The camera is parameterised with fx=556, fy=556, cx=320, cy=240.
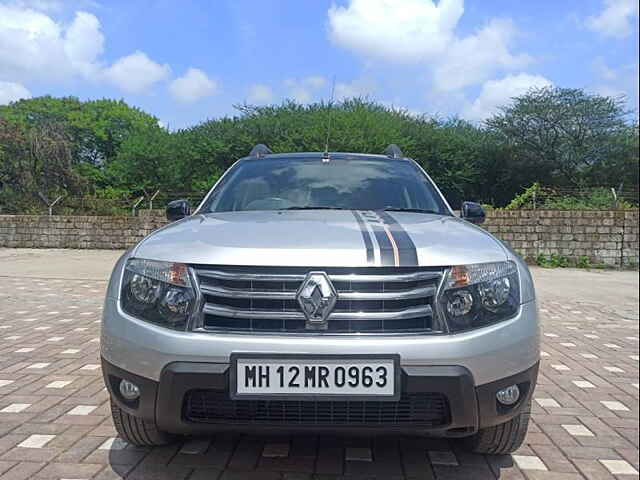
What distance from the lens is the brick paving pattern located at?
2521 mm

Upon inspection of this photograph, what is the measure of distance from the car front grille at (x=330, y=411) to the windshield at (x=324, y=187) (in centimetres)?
142

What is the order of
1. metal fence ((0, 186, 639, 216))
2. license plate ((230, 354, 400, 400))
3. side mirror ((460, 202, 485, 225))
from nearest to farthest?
license plate ((230, 354, 400, 400)), side mirror ((460, 202, 485, 225)), metal fence ((0, 186, 639, 216))

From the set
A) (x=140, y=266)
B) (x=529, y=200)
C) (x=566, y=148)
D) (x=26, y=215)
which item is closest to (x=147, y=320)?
(x=140, y=266)

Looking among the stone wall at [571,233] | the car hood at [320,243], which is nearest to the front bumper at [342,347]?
the car hood at [320,243]

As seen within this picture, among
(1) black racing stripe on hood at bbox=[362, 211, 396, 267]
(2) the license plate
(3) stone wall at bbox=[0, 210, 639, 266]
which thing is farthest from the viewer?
(3) stone wall at bbox=[0, 210, 639, 266]

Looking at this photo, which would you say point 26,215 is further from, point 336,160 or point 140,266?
point 140,266

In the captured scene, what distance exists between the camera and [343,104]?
28.6 meters

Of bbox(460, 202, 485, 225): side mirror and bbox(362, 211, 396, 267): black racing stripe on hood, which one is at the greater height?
bbox(460, 202, 485, 225): side mirror

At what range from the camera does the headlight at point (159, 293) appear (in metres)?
2.16

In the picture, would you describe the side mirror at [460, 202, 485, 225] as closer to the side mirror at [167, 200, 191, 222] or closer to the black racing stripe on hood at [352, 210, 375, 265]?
the black racing stripe on hood at [352, 210, 375, 265]

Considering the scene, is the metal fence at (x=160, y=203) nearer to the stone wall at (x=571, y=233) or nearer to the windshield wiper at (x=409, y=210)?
the stone wall at (x=571, y=233)

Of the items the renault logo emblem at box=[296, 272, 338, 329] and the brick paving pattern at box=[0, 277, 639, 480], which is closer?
the renault logo emblem at box=[296, 272, 338, 329]

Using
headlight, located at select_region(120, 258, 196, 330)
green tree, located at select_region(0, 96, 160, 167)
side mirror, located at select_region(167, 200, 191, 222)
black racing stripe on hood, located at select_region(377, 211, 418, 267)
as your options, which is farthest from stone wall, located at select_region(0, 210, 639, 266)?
green tree, located at select_region(0, 96, 160, 167)

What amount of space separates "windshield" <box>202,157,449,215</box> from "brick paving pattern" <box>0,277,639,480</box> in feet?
4.37
